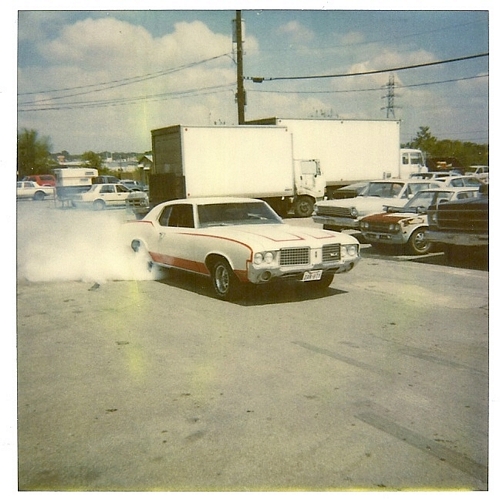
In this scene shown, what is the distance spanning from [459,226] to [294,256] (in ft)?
11.7

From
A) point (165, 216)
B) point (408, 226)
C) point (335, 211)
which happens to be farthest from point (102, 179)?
point (408, 226)

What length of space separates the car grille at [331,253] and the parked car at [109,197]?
1012 centimetres

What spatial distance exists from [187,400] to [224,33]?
3.58 metres

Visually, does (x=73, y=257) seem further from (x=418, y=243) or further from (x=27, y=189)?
(x=418, y=243)

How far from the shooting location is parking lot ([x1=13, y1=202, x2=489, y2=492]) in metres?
3.25

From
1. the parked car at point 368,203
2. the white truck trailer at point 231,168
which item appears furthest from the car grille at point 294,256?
the white truck trailer at point 231,168

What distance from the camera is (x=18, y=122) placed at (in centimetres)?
461

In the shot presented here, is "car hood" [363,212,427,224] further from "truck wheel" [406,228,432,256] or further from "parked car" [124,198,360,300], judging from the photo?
"parked car" [124,198,360,300]

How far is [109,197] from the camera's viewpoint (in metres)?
17.3

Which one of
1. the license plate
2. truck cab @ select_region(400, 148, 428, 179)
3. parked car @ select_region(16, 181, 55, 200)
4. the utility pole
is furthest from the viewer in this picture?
truck cab @ select_region(400, 148, 428, 179)

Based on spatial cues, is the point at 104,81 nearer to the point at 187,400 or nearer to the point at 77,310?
the point at 77,310

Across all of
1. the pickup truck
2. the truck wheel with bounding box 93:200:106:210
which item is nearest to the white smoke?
the pickup truck

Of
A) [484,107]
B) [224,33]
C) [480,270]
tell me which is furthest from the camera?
[480,270]
